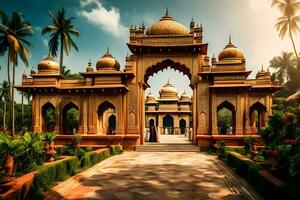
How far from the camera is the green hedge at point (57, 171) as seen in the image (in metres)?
8.26

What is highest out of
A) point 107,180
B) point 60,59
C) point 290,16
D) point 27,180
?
point 290,16

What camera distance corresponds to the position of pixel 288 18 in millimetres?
35406

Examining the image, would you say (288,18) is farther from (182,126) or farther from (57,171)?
(57,171)

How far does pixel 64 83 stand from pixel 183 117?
27842 mm

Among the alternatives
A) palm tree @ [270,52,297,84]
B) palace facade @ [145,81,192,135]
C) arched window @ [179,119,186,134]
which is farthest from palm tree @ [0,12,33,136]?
palm tree @ [270,52,297,84]

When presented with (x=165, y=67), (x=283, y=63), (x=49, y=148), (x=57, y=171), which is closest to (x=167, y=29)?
(x=165, y=67)

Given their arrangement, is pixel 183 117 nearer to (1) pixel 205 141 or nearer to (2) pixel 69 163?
(1) pixel 205 141

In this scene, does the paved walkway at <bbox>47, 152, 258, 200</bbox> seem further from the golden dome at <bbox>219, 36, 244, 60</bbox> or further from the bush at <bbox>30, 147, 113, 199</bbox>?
the golden dome at <bbox>219, 36, 244, 60</bbox>

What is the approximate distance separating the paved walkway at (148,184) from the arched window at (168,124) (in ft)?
118

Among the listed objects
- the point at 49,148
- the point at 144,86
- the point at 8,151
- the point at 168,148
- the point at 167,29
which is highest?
the point at 167,29

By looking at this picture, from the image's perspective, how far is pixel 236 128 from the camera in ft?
72.3

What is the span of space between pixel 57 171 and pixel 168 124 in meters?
42.3

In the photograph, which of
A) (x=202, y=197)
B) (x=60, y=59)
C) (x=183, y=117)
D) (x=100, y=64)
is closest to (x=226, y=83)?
(x=100, y=64)

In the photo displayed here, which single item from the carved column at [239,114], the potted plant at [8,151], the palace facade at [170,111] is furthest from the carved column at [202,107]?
the palace facade at [170,111]
